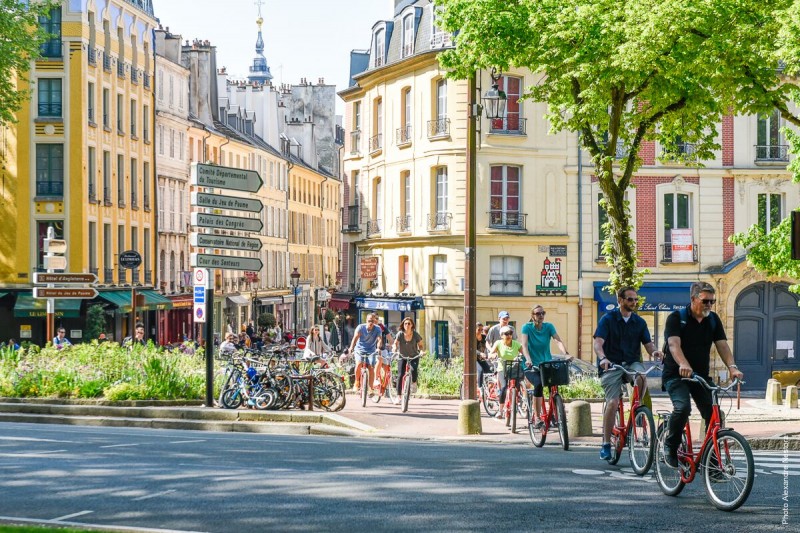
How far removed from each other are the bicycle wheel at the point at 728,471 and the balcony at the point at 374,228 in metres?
39.3

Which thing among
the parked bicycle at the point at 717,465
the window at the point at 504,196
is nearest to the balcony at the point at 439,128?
the window at the point at 504,196

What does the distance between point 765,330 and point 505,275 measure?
9.03 metres

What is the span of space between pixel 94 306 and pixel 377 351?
30.6 m

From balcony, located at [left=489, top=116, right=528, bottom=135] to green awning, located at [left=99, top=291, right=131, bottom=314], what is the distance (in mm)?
18762

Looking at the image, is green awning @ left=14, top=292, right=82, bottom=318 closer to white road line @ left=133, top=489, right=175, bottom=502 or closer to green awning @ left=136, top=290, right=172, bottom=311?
green awning @ left=136, top=290, right=172, bottom=311

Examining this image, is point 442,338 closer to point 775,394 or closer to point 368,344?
point 775,394

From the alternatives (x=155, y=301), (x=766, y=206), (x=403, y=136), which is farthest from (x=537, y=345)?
(x=155, y=301)

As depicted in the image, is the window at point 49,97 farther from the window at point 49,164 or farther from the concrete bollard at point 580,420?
the concrete bollard at point 580,420

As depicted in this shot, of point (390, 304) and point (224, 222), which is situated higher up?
point (224, 222)

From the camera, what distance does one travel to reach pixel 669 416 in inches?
447

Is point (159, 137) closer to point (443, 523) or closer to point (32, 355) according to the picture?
point (32, 355)

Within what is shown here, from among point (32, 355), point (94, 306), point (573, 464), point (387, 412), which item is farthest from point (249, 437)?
point (94, 306)

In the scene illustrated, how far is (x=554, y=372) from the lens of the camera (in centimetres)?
1572

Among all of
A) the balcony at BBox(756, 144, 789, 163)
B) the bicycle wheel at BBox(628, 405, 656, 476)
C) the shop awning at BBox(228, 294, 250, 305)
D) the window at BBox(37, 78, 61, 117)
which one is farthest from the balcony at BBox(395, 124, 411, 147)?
the bicycle wheel at BBox(628, 405, 656, 476)
